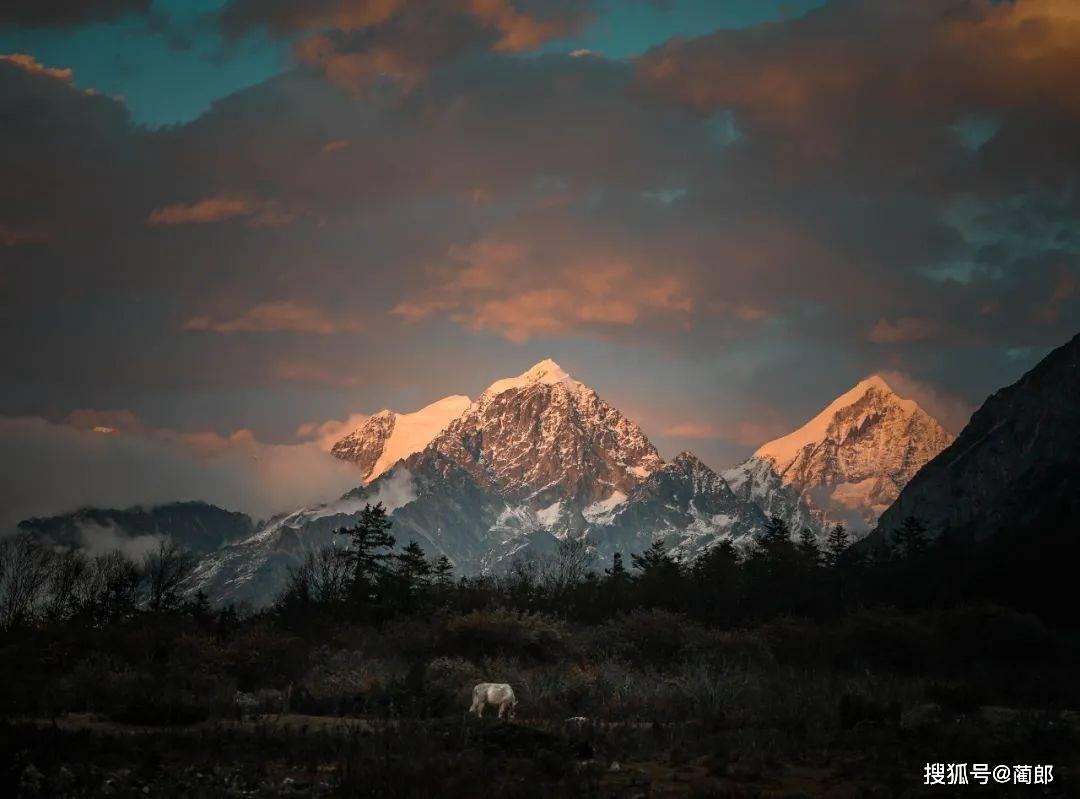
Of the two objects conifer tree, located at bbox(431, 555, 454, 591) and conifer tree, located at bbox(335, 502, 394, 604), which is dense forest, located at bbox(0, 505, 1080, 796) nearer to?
conifer tree, located at bbox(335, 502, 394, 604)

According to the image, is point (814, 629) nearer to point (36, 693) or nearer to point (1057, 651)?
point (1057, 651)

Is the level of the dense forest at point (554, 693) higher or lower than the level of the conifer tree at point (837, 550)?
lower

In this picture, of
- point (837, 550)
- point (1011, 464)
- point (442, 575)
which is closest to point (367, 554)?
point (442, 575)

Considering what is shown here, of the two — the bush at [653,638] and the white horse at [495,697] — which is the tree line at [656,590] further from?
the white horse at [495,697]

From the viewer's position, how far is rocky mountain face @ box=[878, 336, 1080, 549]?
121 metres

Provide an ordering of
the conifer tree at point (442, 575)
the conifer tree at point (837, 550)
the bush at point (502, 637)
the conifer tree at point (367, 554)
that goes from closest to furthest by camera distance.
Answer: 1. the bush at point (502, 637)
2. the conifer tree at point (367, 554)
3. the conifer tree at point (442, 575)
4. the conifer tree at point (837, 550)

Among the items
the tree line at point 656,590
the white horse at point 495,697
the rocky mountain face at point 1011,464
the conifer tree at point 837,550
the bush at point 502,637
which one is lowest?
the white horse at point 495,697

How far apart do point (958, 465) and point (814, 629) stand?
13985 centimetres

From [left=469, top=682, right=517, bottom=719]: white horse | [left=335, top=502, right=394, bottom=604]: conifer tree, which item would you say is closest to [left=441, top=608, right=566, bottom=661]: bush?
[left=469, top=682, right=517, bottom=719]: white horse

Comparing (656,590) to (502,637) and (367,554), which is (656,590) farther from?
(502,637)

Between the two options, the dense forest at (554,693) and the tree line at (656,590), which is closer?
the dense forest at (554,693)

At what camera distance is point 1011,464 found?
158 m

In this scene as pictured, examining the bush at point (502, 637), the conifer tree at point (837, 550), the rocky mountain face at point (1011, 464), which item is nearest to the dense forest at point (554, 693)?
the bush at point (502, 637)

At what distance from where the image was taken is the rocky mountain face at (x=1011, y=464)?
12081cm
